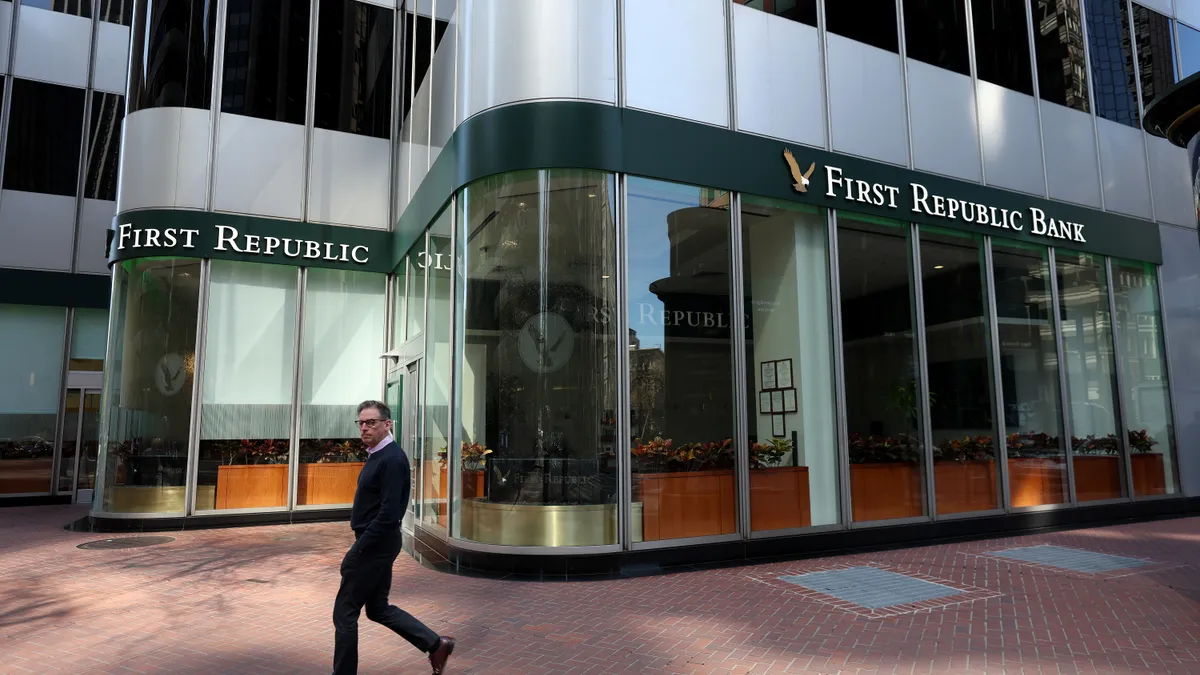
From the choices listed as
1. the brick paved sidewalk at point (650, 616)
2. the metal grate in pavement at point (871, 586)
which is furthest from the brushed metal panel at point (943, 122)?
the metal grate in pavement at point (871, 586)

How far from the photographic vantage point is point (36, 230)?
14898 millimetres

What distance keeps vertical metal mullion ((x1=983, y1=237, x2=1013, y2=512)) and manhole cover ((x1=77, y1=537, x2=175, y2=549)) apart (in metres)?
11.7

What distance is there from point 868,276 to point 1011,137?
4040mm

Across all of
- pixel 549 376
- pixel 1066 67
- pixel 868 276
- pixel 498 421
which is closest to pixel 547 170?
pixel 549 376

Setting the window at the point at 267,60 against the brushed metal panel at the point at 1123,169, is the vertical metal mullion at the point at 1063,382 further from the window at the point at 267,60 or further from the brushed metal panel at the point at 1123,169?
the window at the point at 267,60

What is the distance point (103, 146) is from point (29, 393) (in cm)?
532

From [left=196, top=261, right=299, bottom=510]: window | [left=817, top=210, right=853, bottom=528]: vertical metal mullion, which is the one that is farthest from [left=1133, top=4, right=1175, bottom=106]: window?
[left=196, top=261, right=299, bottom=510]: window

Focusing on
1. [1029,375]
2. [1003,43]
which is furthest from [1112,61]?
[1029,375]

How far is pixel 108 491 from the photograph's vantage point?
1141cm

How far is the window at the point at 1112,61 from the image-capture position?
12922 mm

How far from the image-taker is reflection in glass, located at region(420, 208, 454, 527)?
9141 millimetres

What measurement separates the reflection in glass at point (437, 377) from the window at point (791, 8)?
4.67 m

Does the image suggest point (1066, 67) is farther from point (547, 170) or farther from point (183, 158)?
point (183, 158)

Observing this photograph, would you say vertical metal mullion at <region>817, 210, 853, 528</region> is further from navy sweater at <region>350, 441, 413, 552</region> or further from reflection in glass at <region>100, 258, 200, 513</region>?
reflection in glass at <region>100, 258, 200, 513</region>
